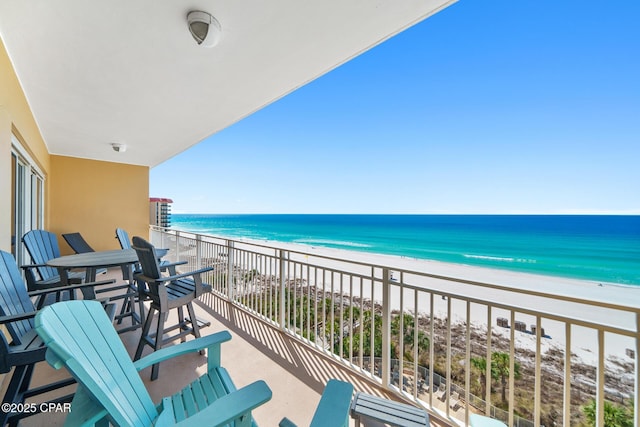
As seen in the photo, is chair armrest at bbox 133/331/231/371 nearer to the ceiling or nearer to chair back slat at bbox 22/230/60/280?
the ceiling

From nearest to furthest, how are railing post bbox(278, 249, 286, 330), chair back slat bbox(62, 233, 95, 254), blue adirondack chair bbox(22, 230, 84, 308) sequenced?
blue adirondack chair bbox(22, 230, 84, 308) → railing post bbox(278, 249, 286, 330) → chair back slat bbox(62, 233, 95, 254)

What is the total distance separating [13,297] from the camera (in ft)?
5.24

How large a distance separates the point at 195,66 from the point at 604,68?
48.8ft

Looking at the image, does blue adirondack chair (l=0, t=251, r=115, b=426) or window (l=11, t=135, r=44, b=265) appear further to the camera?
window (l=11, t=135, r=44, b=265)

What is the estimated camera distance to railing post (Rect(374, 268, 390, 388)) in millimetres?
1871

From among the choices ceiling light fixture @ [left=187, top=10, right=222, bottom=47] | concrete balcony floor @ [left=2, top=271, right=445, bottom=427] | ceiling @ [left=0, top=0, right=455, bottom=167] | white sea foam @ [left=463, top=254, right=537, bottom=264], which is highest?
Answer: ceiling @ [left=0, top=0, right=455, bottom=167]

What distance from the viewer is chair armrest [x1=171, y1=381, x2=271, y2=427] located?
2.51 ft

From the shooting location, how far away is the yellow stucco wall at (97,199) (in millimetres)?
5379

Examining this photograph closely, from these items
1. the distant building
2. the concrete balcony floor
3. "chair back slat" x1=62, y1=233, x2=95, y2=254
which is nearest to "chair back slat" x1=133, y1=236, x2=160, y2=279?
the concrete balcony floor

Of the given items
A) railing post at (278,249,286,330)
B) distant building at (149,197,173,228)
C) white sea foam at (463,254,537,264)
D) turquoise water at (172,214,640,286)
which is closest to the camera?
railing post at (278,249,286,330)

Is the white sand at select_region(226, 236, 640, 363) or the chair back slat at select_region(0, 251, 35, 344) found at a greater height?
the chair back slat at select_region(0, 251, 35, 344)

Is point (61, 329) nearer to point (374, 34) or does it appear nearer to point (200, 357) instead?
point (200, 357)

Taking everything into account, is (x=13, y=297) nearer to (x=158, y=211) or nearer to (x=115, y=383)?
(x=115, y=383)

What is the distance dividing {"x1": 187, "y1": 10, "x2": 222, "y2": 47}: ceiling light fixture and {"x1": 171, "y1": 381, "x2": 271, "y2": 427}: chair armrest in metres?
2.01
